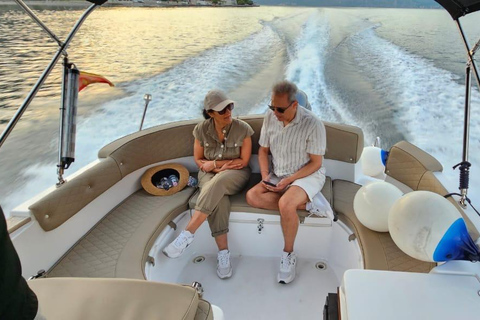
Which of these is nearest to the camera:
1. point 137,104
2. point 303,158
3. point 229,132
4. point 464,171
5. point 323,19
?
point 464,171

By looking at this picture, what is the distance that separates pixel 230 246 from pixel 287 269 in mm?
385

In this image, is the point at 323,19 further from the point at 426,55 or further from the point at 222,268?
the point at 222,268

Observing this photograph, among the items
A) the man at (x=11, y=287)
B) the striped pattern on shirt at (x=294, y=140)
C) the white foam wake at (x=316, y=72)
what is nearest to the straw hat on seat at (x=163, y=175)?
the striped pattern on shirt at (x=294, y=140)

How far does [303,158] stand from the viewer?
1.89 meters

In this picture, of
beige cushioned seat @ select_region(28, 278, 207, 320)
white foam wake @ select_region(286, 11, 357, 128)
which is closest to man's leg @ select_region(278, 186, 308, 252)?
beige cushioned seat @ select_region(28, 278, 207, 320)

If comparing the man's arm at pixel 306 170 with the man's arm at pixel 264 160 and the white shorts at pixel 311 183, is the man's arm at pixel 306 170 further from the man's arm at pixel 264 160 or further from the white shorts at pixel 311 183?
the man's arm at pixel 264 160

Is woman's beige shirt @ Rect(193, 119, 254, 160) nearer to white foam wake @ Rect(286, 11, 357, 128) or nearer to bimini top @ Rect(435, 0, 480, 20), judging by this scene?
bimini top @ Rect(435, 0, 480, 20)

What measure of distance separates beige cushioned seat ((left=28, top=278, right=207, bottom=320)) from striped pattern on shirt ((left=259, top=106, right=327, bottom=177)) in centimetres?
103

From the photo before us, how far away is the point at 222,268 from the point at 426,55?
733cm

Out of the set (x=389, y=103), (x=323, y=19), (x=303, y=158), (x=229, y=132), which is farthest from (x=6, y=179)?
(x=323, y=19)

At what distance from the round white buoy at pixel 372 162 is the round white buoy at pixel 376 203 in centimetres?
87

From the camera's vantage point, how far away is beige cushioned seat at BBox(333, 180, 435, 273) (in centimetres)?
139

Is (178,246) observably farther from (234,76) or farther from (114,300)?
(234,76)

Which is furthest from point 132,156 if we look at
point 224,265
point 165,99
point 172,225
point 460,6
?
point 165,99
